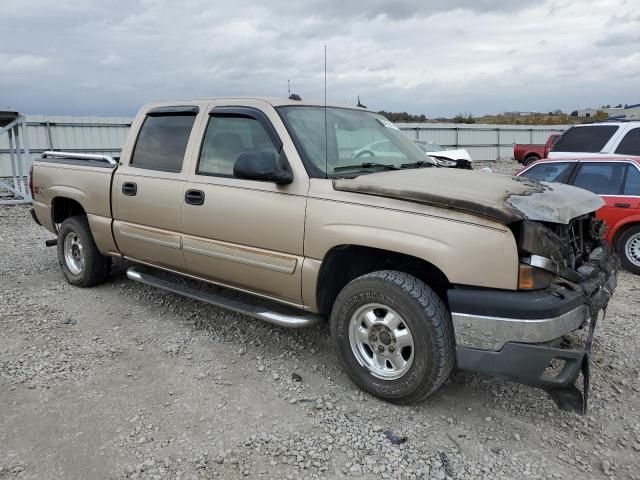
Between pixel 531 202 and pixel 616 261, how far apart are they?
1379mm

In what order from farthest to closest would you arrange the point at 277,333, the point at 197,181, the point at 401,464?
the point at 277,333
the point at 197,181
the point at 401,464

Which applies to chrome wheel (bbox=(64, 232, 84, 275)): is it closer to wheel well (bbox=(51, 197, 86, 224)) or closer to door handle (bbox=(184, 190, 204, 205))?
wheel well (bbox=(51, 197, 86, 224))

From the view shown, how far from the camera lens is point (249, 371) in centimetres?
383

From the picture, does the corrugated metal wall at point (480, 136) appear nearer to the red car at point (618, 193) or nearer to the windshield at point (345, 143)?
the red car at point (618, 193)

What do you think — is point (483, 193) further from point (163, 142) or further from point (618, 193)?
point (618, 193)

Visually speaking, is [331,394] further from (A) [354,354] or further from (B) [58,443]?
(B) [58,443]

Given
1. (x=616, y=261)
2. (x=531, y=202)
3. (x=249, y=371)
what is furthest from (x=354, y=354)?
(x=616, y=261)

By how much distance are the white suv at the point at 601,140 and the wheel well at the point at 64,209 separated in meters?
7.73

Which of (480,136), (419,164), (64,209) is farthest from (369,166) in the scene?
(480,136)

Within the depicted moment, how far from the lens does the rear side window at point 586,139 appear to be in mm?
9555

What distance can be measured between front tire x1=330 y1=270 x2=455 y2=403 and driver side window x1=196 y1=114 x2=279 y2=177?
4.43 feet

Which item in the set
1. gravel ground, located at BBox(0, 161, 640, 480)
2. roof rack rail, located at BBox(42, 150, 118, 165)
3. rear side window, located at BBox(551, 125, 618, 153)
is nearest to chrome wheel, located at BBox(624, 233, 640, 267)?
gravel ground, located at BBox(0, 161, 640, 480)

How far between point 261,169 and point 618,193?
17.7 feet

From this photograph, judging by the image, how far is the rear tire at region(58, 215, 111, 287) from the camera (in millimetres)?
5457
